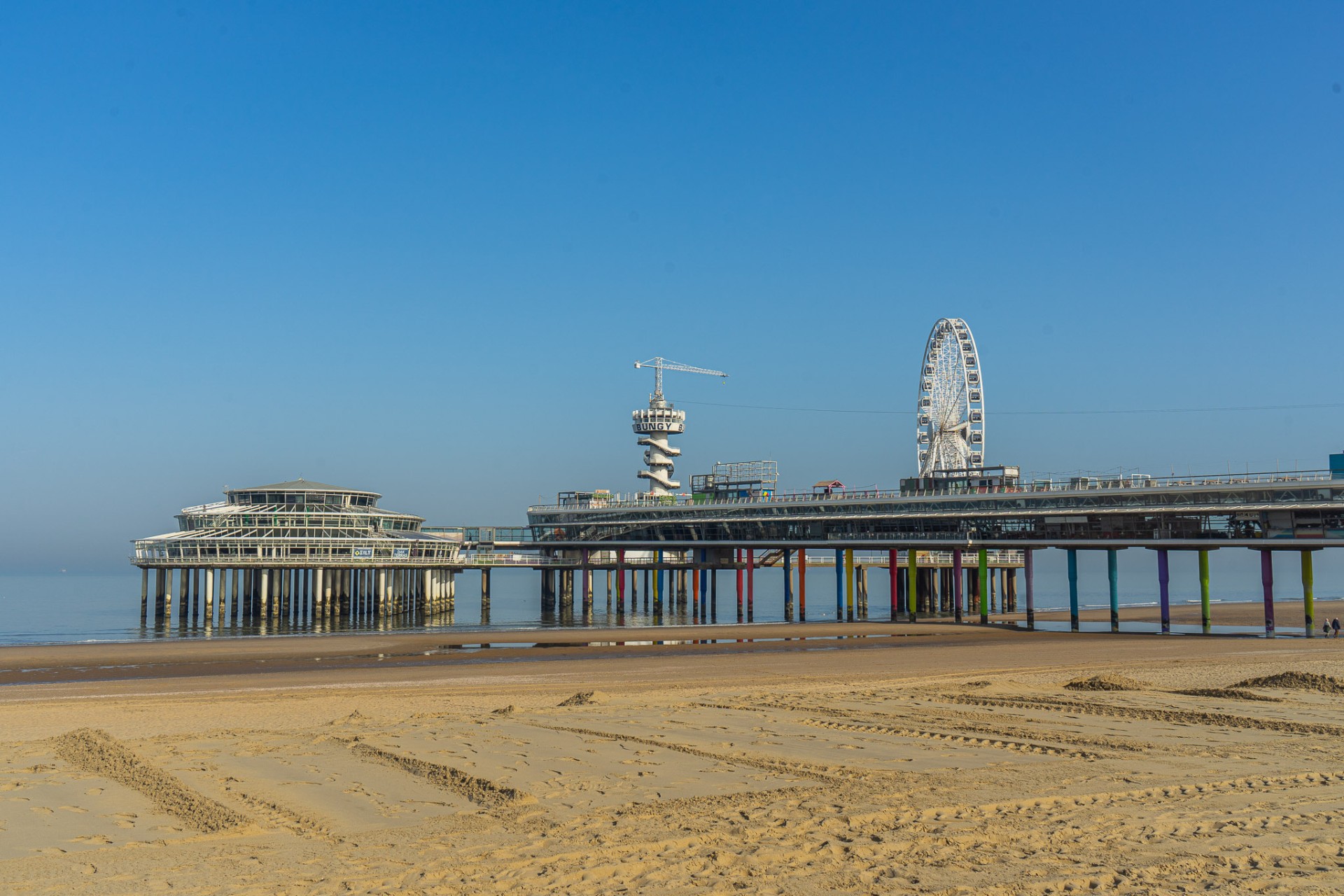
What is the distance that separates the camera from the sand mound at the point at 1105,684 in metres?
20.8

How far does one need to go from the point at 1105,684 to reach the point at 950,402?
50.6 meters

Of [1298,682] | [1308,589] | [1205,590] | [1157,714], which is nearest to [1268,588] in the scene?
[1308,589]

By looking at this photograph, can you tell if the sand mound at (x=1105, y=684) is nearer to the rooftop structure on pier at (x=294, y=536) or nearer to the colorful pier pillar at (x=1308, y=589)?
the colorful pier pillar at (x=1308, y=589)

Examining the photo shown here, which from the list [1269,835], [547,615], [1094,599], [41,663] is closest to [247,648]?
[41,663]

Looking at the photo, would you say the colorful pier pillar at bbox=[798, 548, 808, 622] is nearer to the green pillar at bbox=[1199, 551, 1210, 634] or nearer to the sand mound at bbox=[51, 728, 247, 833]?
the green pillar at bbox=[1199, 551, 1210, 634]

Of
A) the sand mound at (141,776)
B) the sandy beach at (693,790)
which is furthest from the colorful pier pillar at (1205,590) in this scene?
the sand mound at (141,776)

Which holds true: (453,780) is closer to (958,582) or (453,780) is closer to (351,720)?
(351,720)

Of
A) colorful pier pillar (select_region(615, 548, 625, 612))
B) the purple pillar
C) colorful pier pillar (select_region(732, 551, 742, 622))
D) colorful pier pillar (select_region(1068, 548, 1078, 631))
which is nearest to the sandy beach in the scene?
colorful pier pillar (select_region(1068, 548, 1078, 631))

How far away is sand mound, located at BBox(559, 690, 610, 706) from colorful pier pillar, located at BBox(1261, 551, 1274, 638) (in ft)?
112

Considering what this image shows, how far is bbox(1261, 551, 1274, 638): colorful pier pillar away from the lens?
4409 centimetres

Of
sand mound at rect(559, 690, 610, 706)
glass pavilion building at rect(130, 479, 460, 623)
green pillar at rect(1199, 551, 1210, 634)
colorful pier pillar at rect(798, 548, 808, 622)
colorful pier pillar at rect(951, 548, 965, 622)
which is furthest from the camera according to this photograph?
glass pavilion building at rect(130, 479, 460, 623)

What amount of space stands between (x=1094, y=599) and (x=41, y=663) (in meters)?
88.7

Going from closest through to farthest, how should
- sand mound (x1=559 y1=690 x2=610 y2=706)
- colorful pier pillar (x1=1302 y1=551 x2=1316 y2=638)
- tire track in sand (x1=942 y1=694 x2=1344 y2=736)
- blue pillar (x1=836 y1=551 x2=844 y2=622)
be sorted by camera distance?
1. tire track in sand (x1=942 y1=694 x2=1344 y2=736)
2. sand mound (x1=559 y1=690 x2=610 y2=706)
3. colorful pier pillar (x1=1302 y1=551 x2=1316 y2=638)
4. blue pillar (x1=836 y1=551 x2=844 y2=622)

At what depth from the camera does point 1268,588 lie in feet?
148
